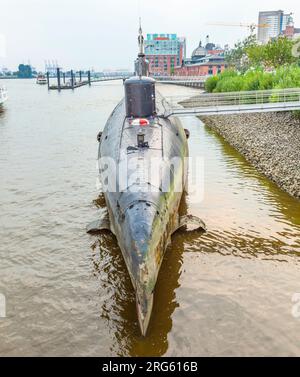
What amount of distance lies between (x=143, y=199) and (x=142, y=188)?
25.9 inches

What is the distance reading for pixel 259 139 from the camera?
1157 inches

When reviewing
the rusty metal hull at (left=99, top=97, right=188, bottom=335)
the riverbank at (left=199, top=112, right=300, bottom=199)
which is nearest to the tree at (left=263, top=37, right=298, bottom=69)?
the riverbank at (left=199, top=112, right=300, bottom=199)

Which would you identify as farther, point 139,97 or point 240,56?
point 240,56

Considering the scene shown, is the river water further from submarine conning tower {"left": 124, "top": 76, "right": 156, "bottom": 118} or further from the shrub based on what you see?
the shrub

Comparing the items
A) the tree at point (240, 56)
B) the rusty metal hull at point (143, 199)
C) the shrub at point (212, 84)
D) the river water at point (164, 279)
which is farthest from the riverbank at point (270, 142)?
the tree at point (240, 56)

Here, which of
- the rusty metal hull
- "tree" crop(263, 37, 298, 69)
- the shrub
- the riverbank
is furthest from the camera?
the shrub

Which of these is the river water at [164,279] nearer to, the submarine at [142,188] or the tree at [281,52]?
the submarine at [142,188]

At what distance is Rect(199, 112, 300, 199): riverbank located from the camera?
21.3 m

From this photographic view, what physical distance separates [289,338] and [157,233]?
14.1ft

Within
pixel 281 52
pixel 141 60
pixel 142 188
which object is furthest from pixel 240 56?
pixel 142 188

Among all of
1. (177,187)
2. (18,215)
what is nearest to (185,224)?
(177,187)

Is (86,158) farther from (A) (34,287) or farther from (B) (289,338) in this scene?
(B) (289,338)

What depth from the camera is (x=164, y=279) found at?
12.1 m

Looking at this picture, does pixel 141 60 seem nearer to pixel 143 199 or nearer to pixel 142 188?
pixel 142 188
